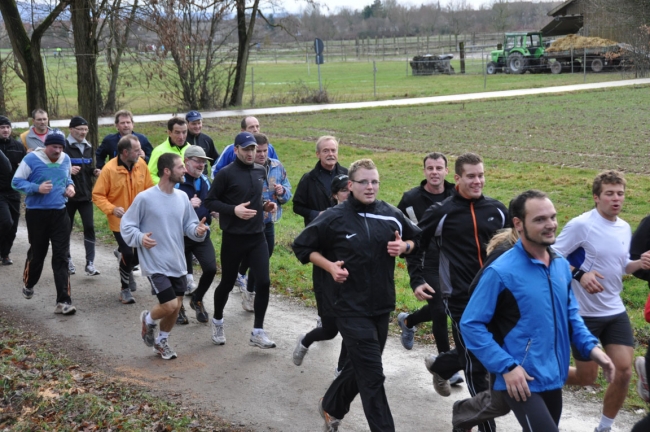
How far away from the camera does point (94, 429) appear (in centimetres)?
614

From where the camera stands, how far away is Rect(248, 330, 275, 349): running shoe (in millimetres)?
8016

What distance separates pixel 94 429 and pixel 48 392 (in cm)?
86

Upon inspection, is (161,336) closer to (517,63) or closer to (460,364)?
(460,364)

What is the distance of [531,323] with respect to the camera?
450 cm

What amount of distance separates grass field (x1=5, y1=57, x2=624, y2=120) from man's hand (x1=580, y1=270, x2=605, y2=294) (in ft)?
74.2

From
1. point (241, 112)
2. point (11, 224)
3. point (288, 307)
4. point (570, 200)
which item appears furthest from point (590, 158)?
point (241, 112)

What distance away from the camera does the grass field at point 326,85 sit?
34719mm

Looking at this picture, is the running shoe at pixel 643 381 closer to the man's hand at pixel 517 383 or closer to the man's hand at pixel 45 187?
the man's hand at pixel 517 383

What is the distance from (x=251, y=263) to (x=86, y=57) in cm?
1066

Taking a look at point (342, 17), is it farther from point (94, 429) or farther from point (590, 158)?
point (94, 429)

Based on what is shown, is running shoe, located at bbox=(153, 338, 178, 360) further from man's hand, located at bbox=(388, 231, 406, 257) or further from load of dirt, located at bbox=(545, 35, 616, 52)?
load of dirt, located at bbox=(545, 35, 616, 52)

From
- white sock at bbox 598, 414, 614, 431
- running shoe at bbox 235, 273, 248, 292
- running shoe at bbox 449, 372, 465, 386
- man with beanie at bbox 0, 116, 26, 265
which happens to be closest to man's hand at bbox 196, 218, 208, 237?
running shoe at bbox 235, 273, 248, 292

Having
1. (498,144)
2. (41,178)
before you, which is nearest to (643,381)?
(41,178)

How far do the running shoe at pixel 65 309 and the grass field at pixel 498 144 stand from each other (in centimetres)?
245
